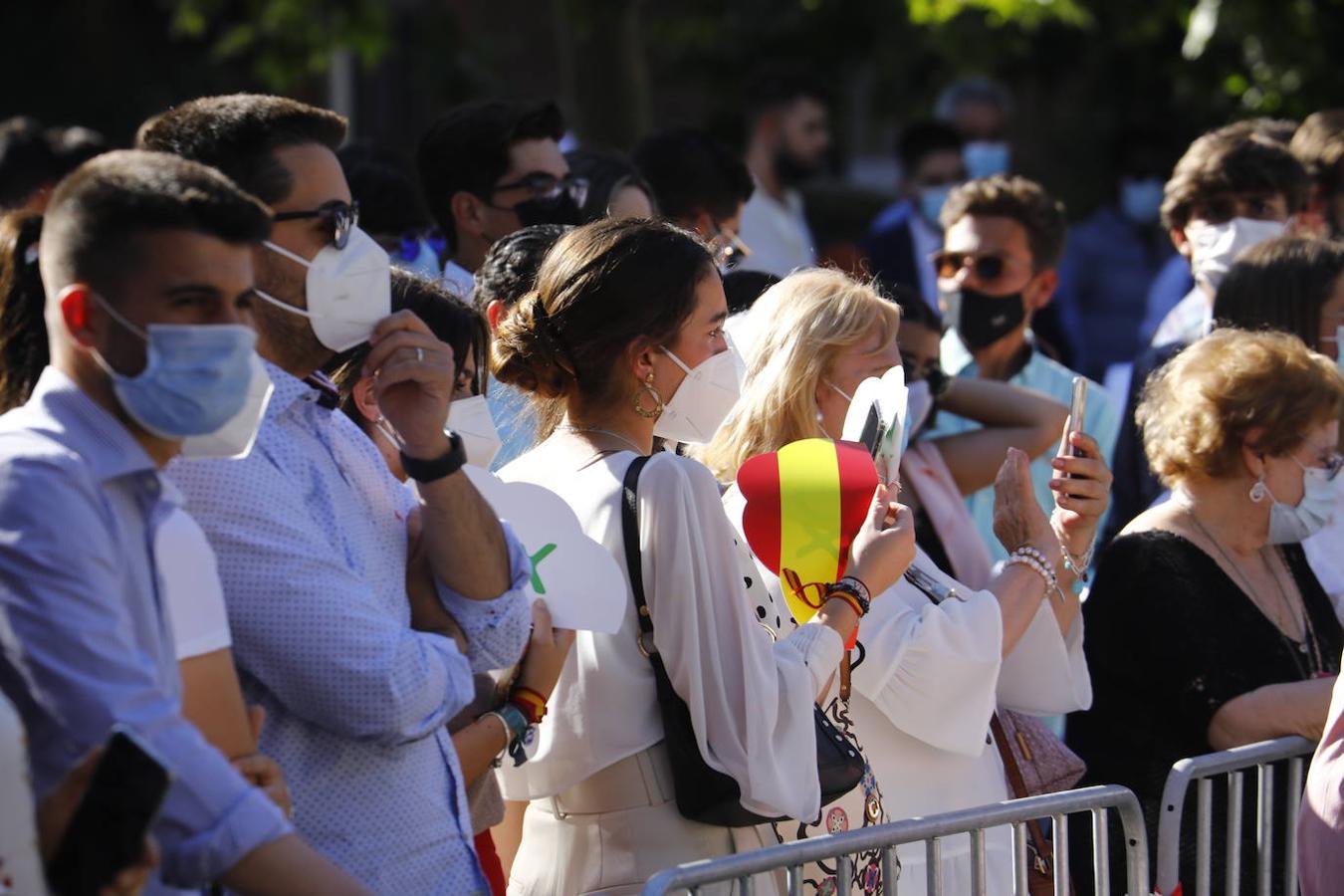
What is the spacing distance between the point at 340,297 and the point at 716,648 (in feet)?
2.85

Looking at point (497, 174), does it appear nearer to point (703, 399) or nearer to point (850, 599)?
point (703, 399)

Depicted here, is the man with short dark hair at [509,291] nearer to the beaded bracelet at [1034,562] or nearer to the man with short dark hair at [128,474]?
the beaded bracelet at [1034,562]

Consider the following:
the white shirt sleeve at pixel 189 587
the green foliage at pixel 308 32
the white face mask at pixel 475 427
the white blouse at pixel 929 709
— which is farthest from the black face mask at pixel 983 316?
the green foliage at pixel 308 32

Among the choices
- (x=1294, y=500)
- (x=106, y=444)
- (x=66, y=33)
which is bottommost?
(x=1294, y=500)

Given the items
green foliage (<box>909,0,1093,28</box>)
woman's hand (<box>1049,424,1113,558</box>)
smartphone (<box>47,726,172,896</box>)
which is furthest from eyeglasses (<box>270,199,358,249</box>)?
green foliage (<box>909,0,1093,28</box>)

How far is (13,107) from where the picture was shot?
19359 millimetres

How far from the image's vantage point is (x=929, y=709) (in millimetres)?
3693

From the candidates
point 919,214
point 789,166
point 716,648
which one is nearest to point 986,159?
point 919,214

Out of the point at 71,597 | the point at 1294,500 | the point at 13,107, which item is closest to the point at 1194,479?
the point at 1294,500

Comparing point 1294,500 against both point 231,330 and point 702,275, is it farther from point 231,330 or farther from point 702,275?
point 231,330

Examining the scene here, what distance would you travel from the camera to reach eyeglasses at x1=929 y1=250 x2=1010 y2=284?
5.99 meters

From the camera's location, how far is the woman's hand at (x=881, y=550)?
11.3ft

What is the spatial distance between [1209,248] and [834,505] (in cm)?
299

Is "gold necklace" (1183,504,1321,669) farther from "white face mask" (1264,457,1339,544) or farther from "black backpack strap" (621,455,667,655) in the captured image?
"black backpack strap" (621,455,667,655)
